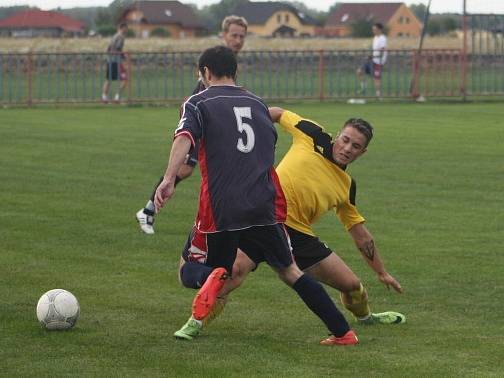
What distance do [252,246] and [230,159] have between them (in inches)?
21.7

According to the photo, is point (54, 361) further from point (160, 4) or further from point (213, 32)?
point (213, 32)

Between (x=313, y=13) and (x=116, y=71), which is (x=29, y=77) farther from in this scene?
→ (x=313, y=13)

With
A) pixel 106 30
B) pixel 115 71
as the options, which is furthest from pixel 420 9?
pixel 115 71

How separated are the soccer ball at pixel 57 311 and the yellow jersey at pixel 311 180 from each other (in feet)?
4.64

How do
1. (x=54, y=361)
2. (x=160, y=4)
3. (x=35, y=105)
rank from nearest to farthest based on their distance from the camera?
1. (x=54, y=361)
2. (x=35, y=105)
3. (x=160, y=4)

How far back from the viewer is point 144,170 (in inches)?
649

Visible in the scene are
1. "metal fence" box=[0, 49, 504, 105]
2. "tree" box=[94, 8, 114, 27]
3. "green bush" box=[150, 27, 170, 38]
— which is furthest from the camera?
"green bush" box=[150, 27, 170, 38]

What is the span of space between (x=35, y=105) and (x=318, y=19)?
278 ft

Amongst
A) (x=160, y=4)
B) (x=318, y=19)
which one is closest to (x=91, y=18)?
(x=160, y=4)

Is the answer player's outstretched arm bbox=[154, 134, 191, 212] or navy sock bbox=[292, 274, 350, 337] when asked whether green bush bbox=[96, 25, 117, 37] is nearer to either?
navy sock bbox=[292, 274, 350, 337]

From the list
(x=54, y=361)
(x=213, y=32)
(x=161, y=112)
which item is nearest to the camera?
(x=54, y=361)

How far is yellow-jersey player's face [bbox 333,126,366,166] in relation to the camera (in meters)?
7.71

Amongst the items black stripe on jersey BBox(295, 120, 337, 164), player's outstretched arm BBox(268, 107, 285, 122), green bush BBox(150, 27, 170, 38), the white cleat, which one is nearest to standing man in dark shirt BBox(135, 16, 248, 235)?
the white cleat

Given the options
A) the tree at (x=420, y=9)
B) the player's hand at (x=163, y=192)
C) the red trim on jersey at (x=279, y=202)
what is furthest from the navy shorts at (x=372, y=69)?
the player's hand at (x=163, y=192)
